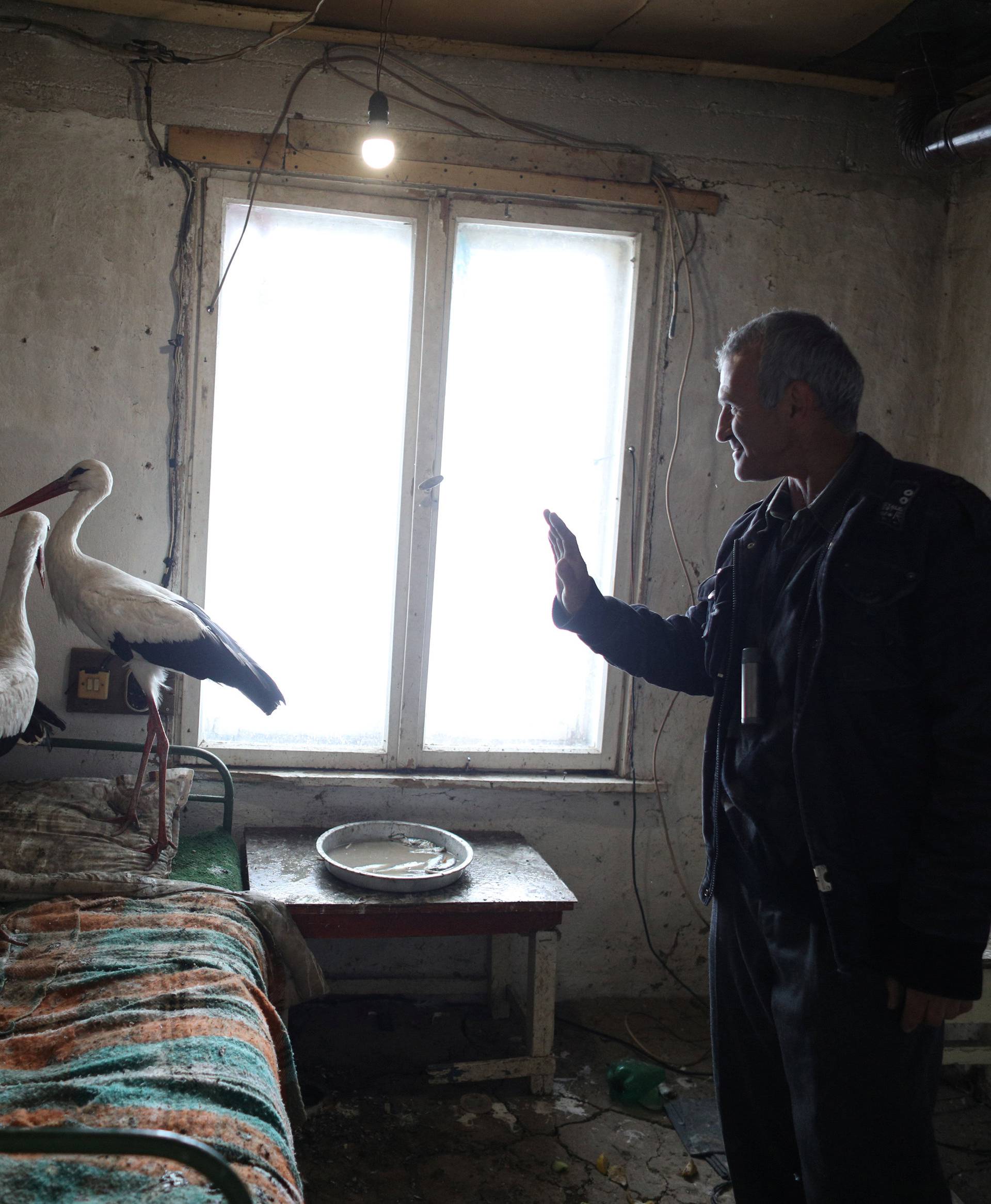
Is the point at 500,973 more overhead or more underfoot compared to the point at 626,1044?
more overhead

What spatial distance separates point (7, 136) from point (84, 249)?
0.39 meters

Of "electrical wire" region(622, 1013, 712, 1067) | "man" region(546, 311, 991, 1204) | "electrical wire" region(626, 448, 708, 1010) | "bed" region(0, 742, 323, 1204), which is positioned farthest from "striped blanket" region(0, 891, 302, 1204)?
"electrical wire" region(626, 448, 708, 1010)

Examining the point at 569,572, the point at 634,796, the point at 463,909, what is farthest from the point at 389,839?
the point at 569,572

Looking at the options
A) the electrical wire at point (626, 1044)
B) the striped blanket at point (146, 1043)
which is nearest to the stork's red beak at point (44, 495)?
the striped blanket at point (146, 1043)

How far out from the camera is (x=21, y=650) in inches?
106

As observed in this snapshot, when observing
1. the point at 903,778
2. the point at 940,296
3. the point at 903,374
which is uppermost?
the point at 940,296

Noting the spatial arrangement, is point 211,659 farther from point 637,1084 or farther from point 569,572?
point 637,1084

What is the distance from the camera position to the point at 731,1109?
1913 millimetres

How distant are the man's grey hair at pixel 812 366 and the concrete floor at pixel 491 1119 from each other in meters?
2.05

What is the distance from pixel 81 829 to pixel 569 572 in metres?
1.60

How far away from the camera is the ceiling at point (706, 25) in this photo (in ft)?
9.49

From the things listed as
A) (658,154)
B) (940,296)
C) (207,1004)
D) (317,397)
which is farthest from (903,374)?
(207,1004)

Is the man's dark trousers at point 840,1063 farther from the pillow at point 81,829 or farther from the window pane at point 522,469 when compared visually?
the window pane at point 522,469

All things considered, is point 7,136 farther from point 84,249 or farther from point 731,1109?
point 731,1109
